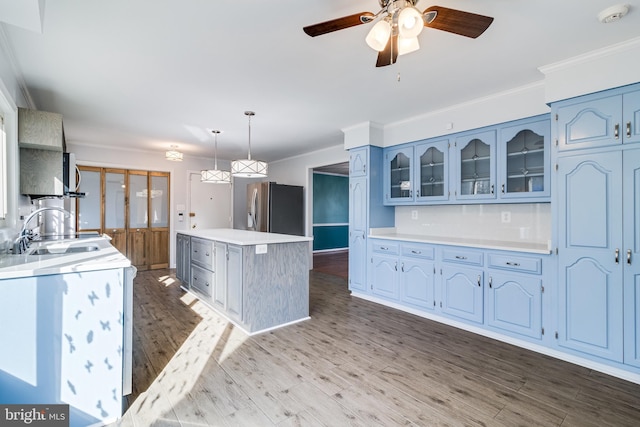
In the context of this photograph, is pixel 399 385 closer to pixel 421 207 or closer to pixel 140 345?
pixel 140 345

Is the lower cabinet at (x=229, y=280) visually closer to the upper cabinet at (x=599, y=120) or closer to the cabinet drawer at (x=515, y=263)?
the cabinet drawer at (x=515, y=263)

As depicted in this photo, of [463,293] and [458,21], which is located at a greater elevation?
[458,21]

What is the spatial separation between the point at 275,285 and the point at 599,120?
313cm

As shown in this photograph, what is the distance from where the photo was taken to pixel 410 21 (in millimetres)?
1413

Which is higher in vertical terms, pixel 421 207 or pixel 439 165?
pixel 439 165

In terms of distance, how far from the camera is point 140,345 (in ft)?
8.91

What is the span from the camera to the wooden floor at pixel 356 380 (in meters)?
1.79

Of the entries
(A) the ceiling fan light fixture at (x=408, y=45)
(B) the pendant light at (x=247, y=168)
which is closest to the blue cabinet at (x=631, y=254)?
(A) the ceiling fan light fixture at (x=408, y=45)

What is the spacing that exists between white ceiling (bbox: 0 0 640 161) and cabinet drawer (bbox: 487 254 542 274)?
1655 mm

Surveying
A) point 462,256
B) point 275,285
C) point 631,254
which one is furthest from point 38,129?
point 631,254

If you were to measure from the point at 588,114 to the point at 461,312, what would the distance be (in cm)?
208

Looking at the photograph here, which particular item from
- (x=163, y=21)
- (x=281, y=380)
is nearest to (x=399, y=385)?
(x=281, y=380)

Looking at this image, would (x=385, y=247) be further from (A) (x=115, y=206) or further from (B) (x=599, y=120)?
(A) (x=115, y=206)

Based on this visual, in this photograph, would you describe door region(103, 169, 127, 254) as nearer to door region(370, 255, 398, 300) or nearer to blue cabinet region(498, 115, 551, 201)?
door region(370, 255, 398, 300)
